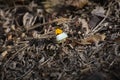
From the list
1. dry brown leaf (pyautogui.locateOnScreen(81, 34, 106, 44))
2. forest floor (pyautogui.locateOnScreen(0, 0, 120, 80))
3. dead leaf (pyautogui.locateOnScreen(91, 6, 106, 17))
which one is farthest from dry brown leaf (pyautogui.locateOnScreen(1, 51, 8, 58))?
dead leaf (pyautogui.locateOnScreen(91, 6, 106, 17))

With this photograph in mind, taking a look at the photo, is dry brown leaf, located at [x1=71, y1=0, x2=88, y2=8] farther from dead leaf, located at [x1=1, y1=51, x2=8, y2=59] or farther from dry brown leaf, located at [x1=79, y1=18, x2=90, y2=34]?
dead leaf, located at [x1=1, y1=51, x2=8, y2=59]

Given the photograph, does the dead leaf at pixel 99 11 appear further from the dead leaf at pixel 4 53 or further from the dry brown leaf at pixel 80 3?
the dead leaf at pixel 4 53

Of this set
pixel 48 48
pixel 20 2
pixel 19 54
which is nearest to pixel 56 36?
pixel 48 48

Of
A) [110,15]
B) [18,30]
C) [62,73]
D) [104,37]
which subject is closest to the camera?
[62,73]

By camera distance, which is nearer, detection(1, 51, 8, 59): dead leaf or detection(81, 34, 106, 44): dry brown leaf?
detection(81, 34, 106, 44): dry brown leaf

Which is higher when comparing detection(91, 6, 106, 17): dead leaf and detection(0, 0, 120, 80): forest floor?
detection(91, 6, 106, 17): dead leaf

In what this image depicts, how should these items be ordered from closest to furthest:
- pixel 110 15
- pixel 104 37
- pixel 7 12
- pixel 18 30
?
1. pixel 104 37
2. pixel 110 15
3. pixel 18 30
4. pixel 7 12

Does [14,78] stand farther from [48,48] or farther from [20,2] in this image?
[20,2]

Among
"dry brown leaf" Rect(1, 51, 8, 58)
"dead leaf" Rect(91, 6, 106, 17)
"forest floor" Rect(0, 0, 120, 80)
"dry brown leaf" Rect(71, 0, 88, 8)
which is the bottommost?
"dry brown leaf" Rect(1, 51, 8, 58)

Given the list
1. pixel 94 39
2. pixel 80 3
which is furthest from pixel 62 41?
pixel 80 3

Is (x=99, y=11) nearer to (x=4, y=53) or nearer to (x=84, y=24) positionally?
(x=84, y=24)

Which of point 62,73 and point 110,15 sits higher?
point 110,15
